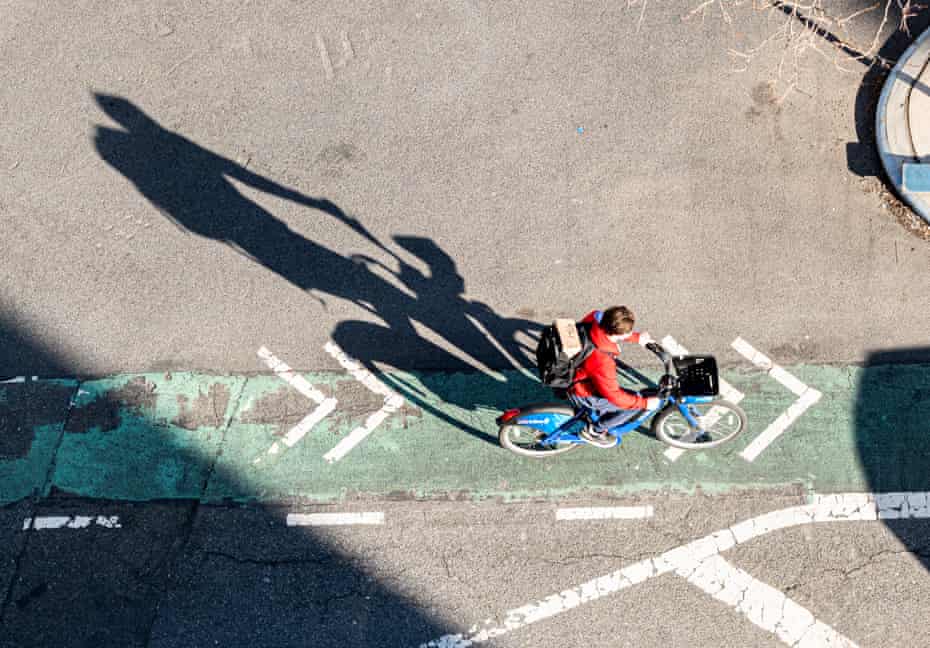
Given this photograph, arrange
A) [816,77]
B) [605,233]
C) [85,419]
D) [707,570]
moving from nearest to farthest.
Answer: [707,570] → [85,419] → [605,233] → [816,77]

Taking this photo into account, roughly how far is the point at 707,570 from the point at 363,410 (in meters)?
3.87

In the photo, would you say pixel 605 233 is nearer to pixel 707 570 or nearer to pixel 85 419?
pixel 707 570

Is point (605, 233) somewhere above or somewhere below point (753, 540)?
above

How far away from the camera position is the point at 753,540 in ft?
23.0

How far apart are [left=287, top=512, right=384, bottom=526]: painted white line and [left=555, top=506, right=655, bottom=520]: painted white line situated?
1.88 metres

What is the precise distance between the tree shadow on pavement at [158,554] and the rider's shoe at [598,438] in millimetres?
1969

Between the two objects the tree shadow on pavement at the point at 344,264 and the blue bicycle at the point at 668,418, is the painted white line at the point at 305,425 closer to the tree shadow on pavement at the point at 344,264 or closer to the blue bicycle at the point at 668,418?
the tree shadow on pavement at the point at 344,264

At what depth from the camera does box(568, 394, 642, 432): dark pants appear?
640 centimetres

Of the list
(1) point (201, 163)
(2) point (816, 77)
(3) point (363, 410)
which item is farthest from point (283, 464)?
(2) point (816, 77)

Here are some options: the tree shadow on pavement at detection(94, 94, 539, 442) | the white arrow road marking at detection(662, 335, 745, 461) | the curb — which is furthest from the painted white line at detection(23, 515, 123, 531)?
the curb

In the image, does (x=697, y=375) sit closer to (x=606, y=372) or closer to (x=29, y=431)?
(x=606, y=372)

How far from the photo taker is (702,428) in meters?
7.04

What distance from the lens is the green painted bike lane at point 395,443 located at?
723 cm

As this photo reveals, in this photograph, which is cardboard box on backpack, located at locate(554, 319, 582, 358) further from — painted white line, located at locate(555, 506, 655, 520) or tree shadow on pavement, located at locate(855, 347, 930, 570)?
tree shadow on pavement, located at locate(855, 347, 930, 570)
